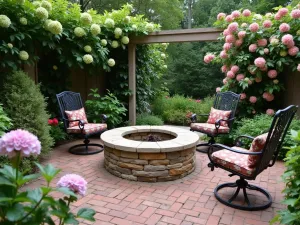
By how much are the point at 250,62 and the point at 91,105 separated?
326 centimetres

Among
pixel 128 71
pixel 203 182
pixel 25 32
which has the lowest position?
pixel 203 182

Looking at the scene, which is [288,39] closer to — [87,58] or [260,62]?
[260,62]

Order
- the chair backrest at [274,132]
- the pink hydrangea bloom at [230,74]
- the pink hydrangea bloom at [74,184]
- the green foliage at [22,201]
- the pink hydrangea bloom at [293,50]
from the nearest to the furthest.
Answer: the green foliage at [22,201] → the pink hydrangea bloom at [74,184] → the chair backrest at [274,132] → the pink hydrangea bloom at [293,50] → the pink hydrangea bloom at [230,74]

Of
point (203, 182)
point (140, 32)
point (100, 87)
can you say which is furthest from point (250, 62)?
point (100, 87)

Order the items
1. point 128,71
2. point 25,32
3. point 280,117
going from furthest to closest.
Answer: point 128,71
point 25,32
point 280,117

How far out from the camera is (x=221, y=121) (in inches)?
178

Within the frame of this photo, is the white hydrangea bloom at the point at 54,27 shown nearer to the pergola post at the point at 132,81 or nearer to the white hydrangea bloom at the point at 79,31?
the white hydrangea bloom at the point at 79,31

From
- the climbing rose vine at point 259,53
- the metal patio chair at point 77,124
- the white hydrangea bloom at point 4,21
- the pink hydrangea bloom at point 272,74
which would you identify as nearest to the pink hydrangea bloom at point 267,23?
the climbing rose vine at point 259,53

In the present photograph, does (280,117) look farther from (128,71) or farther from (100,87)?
(100,87)

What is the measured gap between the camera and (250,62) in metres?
4.72

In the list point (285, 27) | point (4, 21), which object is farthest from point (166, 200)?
point (285, 27)

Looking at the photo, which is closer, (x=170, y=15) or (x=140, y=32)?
(x=140, y=32)

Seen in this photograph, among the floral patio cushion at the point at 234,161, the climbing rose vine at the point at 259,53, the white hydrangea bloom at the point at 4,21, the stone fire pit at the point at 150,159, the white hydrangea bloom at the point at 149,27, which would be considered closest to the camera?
the floral patio cushion at the point at 234,161

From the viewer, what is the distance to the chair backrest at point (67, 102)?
14.5 ft
